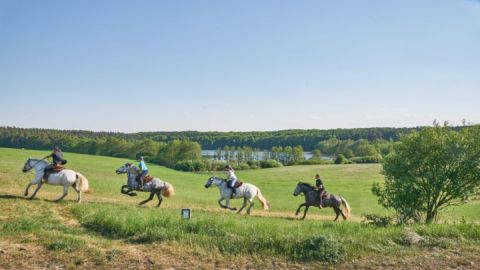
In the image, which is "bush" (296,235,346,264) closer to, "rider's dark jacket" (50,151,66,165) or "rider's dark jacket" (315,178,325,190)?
"rider's dark jacket" (315,178,325,190)

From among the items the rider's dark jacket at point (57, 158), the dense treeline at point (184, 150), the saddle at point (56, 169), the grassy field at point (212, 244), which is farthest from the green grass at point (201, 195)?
the dense treeline at point (184, 150)

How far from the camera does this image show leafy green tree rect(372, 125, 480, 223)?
69.9 ft

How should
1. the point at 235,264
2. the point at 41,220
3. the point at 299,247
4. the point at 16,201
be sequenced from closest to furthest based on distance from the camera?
the point at 235,264 → the point at 299,247 → the point at 41,220 → the point at 16,201

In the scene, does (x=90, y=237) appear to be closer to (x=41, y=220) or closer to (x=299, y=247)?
(x=41, y=220)

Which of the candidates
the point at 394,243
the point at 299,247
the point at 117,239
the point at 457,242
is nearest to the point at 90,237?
the point at 117,239

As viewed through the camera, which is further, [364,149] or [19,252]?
[364,149]

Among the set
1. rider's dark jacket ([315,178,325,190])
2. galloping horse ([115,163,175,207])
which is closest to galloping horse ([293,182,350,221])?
rider's dark jacket ([315,178,325,190])

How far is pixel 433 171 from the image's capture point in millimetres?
21734

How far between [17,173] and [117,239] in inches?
834

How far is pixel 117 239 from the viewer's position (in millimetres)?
12523

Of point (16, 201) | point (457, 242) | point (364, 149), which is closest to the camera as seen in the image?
point (457, 242)

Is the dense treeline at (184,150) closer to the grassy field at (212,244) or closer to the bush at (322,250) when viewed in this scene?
the grassy field at (212,244)

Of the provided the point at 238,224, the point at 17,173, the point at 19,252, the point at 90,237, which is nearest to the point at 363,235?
the point at 238,224

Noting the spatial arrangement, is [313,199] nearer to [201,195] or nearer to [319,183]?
[319,183]
